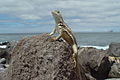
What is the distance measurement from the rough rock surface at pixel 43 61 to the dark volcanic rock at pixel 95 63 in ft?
34.6

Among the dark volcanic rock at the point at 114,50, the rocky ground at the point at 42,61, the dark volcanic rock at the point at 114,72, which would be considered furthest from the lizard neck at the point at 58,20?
the dark volcanic rock at the point at 114,50

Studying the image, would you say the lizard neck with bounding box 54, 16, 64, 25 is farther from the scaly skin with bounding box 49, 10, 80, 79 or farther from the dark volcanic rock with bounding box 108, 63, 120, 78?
the dark volcanic rock with bounding box 108, 63, 120, 78

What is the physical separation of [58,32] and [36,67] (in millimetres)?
936

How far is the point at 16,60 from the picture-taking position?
7.49m

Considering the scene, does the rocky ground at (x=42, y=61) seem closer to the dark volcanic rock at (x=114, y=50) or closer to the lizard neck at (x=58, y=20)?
the lizard neck at (x=58, y=20)

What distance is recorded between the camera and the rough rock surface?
704cm

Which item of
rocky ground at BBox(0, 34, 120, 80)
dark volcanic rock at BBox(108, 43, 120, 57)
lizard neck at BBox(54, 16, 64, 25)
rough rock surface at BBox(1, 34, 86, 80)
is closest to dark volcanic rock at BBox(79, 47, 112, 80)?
dark volcanic rock at BBox(108, 43, 120, 57)

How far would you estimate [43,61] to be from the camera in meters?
7.14

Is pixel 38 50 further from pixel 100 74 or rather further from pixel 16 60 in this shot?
pixel 100 74

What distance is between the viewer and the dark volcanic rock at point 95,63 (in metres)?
18.0

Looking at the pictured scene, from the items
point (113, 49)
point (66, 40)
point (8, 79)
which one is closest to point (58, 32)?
point (66, 40)

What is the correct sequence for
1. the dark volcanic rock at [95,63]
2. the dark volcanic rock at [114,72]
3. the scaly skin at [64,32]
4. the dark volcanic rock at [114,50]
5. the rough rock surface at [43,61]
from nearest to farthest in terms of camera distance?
the rough rock surface at [43,61] → the scaly skin at [64,32] → the dark volcanic rock at [95,63] → the dark volcanic rock at [114,72] → the dark volcanic rock at [114,50]

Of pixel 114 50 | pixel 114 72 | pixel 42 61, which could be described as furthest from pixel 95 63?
pixel 42 61

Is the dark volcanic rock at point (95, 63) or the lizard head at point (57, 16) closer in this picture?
the lizard head at point (57, 16)
